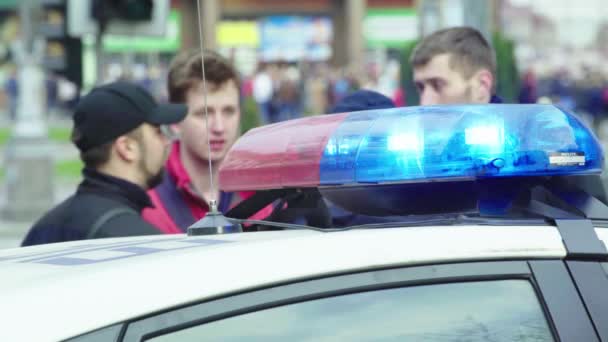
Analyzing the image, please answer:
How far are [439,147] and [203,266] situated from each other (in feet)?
1.60

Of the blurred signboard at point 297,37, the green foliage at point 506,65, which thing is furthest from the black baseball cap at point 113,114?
the blurred signboard at point 297,37

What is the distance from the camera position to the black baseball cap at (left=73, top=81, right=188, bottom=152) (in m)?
4.27

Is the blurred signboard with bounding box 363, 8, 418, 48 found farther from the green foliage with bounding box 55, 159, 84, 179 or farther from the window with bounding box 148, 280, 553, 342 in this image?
the window with bounding box 148, 280, 553, 342

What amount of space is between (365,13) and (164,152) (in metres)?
52.5

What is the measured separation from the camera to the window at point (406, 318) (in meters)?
1.97

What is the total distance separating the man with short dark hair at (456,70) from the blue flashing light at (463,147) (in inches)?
91.0

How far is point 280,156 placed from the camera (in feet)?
7.89

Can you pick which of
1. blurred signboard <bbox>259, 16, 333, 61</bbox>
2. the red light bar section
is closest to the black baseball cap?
the red light bar section

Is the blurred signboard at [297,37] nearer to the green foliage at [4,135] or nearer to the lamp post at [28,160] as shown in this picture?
the green foliage at [4,135]

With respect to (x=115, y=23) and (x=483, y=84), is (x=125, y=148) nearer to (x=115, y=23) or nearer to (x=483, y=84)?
(x=483, y=84)

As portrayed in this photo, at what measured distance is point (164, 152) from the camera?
4434 millimetres

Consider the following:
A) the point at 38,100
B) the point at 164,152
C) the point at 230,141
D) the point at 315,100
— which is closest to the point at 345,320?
the point at 164,152

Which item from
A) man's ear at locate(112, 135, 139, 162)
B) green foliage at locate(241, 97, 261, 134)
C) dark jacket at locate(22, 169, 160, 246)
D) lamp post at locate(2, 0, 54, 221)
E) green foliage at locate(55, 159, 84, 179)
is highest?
man's ear at locate(112, 135, 139, 162)

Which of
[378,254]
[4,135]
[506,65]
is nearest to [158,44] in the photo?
[4,135]
